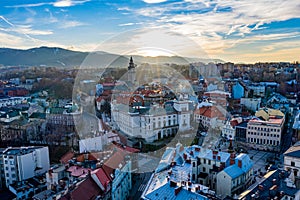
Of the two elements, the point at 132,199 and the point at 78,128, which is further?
the point at 78,128

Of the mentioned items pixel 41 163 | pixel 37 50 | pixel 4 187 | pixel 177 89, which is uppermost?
pixel 37 50

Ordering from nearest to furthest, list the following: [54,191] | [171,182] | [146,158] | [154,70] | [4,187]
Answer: [171,182]
[54,191]
[4,187]
[146,158]
[154,70]

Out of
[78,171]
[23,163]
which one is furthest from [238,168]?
[23,163]

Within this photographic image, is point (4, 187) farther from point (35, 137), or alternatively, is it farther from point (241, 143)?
point (241, 143)

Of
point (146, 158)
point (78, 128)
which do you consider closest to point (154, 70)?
point (78, 128)

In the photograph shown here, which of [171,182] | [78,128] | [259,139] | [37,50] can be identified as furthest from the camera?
[37,50]

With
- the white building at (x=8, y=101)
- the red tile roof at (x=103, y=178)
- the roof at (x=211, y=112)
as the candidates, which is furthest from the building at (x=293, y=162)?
the white building at (x=8, y=101)

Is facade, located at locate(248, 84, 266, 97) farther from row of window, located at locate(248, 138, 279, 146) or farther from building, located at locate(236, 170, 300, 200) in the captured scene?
building, located at locate(236, 170, 300, 200)
